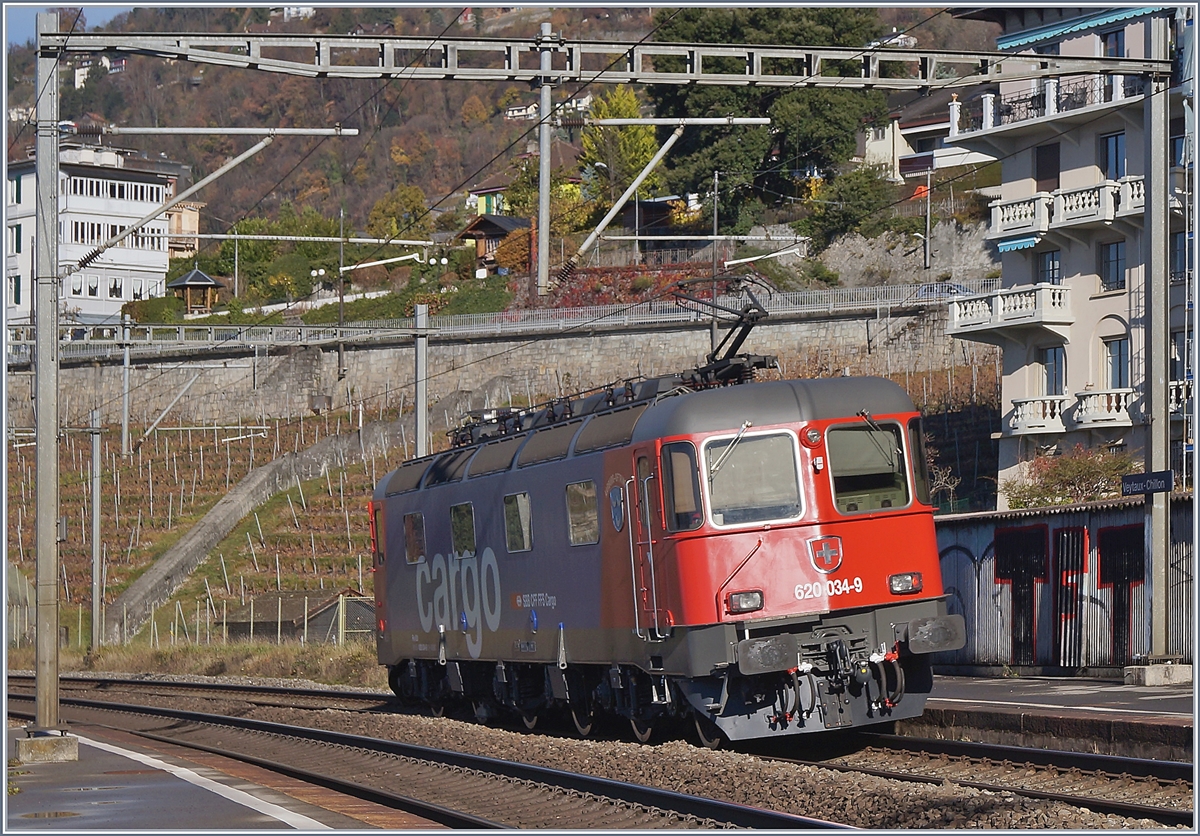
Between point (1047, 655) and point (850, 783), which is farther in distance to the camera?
point (1047, 655)

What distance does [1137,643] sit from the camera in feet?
75.3

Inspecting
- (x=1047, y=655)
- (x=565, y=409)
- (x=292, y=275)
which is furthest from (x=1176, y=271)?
(x=292, y=275)

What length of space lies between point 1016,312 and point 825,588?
95.1 ft

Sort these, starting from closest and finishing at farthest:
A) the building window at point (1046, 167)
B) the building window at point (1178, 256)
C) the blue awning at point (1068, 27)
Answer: the building window at point (1178, 256) < the blue awning at point (1068, 27) < the building window at point (1046, 167)

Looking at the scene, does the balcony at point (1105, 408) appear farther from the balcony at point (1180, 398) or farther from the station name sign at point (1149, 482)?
the station name sign at point (1149, 482)

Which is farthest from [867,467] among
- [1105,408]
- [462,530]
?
[1105,408]

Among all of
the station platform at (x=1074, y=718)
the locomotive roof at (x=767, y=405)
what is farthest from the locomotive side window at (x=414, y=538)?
the locomotive roof at (x=767, y=405)

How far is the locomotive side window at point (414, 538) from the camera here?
24.0m

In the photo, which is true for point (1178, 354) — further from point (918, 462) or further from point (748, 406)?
point (748, 406)

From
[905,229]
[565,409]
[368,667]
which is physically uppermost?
[905,229]

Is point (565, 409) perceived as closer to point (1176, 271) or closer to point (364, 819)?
point (364, 819)

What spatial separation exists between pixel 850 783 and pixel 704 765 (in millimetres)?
1756

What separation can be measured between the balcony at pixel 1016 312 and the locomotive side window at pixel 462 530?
24.2 meters

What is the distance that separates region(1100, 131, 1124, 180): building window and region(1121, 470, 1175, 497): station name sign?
2170 cm
